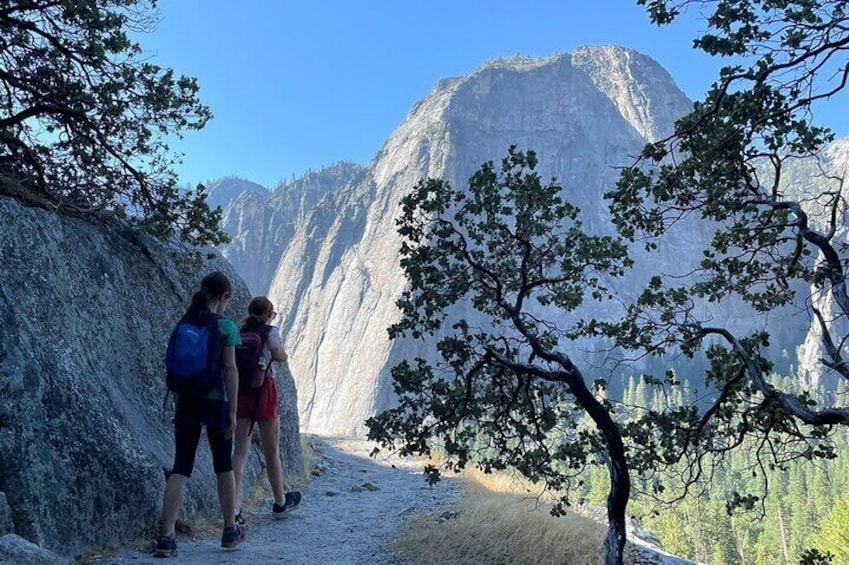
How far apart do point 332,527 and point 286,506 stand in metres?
0.69

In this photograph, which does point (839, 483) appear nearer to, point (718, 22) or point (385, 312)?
point (385, 312)

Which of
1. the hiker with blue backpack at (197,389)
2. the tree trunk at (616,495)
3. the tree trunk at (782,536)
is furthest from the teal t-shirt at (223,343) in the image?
the tree trunk at (782,536)

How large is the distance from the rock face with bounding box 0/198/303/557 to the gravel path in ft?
2.01

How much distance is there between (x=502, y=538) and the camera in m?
7.02

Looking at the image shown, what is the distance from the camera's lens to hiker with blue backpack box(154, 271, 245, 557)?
18.2 feet

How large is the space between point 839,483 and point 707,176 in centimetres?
8738

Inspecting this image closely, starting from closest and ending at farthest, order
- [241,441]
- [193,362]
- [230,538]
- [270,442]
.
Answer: [193,362] < [230,538] < [241,441] < [270,442]

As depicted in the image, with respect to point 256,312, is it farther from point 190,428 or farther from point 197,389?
point 190,428

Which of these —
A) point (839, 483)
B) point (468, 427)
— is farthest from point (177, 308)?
point (839, 483)

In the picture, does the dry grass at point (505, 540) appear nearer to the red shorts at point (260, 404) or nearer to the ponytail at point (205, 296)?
the red shorts at point (260, 404)

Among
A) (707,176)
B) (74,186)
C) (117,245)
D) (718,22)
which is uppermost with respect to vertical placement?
(718,22)

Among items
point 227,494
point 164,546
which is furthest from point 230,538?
point 164,546

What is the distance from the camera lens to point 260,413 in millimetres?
7172

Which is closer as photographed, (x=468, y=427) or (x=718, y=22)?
(x=718, y=22)
